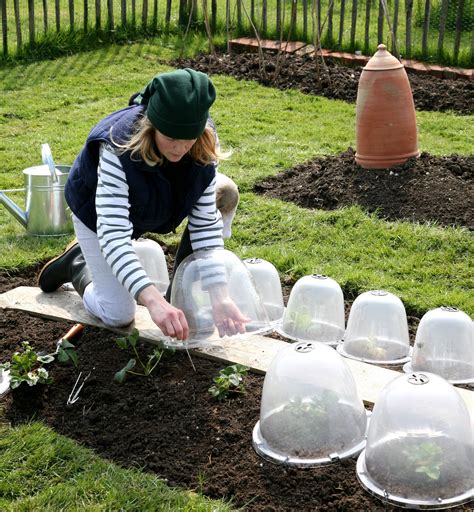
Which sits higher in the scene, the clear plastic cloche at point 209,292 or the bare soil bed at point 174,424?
the clear plastic cloche at point 209,292

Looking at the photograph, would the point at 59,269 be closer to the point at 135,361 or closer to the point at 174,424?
the point at 135,361

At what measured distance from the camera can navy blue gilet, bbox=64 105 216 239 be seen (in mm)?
3586

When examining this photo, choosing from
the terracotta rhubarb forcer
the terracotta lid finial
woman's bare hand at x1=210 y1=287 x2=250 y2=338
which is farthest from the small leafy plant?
the terracotta lid finial

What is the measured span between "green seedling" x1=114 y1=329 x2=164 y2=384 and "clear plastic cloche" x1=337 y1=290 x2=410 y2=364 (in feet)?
2.60

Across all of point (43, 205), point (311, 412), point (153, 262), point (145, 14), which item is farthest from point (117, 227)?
point (145, 14)

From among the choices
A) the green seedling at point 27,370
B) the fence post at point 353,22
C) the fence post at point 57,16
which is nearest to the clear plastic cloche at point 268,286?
the green seedling at point 27,370

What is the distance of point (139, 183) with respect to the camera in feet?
11.8

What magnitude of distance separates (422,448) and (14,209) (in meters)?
3.43

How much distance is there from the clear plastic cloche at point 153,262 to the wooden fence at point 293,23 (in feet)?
20.7

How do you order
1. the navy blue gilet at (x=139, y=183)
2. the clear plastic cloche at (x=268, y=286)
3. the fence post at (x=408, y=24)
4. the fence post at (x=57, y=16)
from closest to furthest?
the navy blue gilet at (x=139, y=183) → the clear plastic cloche at (x=268, y=286) → the fence post at (x=408, y=24) → the fence post at (x=57, y=16)

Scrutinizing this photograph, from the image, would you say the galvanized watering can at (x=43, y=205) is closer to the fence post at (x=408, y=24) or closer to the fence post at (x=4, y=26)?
the fence post at (x=4, y=26)

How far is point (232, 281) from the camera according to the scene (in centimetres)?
367

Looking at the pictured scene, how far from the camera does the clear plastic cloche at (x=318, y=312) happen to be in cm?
388

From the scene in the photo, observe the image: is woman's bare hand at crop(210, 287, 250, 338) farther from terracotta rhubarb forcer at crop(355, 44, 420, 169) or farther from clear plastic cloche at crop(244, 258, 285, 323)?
terracotta rhubarb forcer at crop(355, 44, 420, 169)
